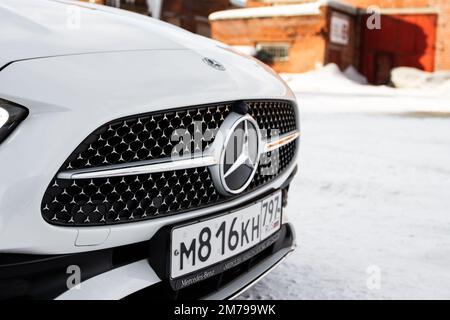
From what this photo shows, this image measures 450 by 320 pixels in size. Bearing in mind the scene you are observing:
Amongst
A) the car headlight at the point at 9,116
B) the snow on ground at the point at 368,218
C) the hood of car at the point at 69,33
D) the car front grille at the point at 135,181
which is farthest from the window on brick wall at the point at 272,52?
the car headlight at the point at 9,116

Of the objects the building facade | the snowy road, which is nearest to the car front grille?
the snowy road

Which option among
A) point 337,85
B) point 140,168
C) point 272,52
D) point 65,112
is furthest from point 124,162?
point 272,52

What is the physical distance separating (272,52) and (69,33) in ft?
61.3

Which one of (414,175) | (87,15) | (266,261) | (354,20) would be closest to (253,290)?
(266,261)

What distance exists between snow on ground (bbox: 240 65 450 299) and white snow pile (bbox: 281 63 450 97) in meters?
8.97

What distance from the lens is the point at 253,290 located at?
218 cm

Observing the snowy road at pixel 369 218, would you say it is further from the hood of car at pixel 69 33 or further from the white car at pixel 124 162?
the hood of car at pixel 69 33

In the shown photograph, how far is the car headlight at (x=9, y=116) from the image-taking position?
1.16 metres

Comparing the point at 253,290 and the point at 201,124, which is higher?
the point at 201,124

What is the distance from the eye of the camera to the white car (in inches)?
46.8

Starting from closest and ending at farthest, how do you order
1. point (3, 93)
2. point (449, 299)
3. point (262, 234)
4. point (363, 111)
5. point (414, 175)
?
1. point (3, 93)
2. point (262, 234)
3. point (449, 299)
4. point (414, 175)
5. point (363, 111)

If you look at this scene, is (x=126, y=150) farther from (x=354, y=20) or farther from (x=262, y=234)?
(x=354, y=20)

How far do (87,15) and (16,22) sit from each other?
41cm

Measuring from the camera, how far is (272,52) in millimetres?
19688
